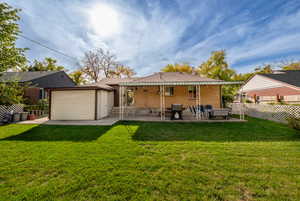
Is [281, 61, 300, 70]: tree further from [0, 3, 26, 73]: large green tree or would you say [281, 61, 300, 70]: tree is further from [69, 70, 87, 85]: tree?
[69, 70, 87, 85]: tree

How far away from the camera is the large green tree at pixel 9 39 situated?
736 centimetres

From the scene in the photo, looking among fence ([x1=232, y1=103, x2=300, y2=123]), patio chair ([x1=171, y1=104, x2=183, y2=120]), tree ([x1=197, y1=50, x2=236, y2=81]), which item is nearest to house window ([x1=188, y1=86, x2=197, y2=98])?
patio chair ([x1=171, y1=104, x2=183, y2=120])

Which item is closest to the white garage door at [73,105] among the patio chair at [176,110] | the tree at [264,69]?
the patio chair at [176,110]

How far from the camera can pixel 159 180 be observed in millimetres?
2562

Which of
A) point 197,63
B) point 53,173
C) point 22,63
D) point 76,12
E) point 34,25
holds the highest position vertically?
point 197,63

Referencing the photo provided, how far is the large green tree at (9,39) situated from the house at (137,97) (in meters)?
2.80

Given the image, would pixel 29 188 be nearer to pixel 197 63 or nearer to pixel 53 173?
pixel 53 173

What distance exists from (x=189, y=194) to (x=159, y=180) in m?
0.65

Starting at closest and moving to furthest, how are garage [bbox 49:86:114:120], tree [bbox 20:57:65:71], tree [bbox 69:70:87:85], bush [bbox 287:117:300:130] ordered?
1. bush [bbox 287:117:300:130]
2. garage [bbox 49:86:114:120]
3. tree [bbox 69:70:87:85]
4. tree [bbox 20:57:65:71]

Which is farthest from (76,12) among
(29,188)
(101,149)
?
(29,188)

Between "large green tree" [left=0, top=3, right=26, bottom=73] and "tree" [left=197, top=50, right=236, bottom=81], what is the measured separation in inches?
1118

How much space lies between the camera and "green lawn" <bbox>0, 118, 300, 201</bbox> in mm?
2197

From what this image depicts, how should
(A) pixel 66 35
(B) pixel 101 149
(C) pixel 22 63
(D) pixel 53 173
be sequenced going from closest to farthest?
1. (D) pixel 53 173
2. (B) pixel 101 149
3. (C) pixel 22 63
4. (A) pixel 66 35

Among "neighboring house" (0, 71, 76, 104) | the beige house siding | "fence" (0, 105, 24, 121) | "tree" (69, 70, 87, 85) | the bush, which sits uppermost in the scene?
"tree" (69, 70, 87, 85)
